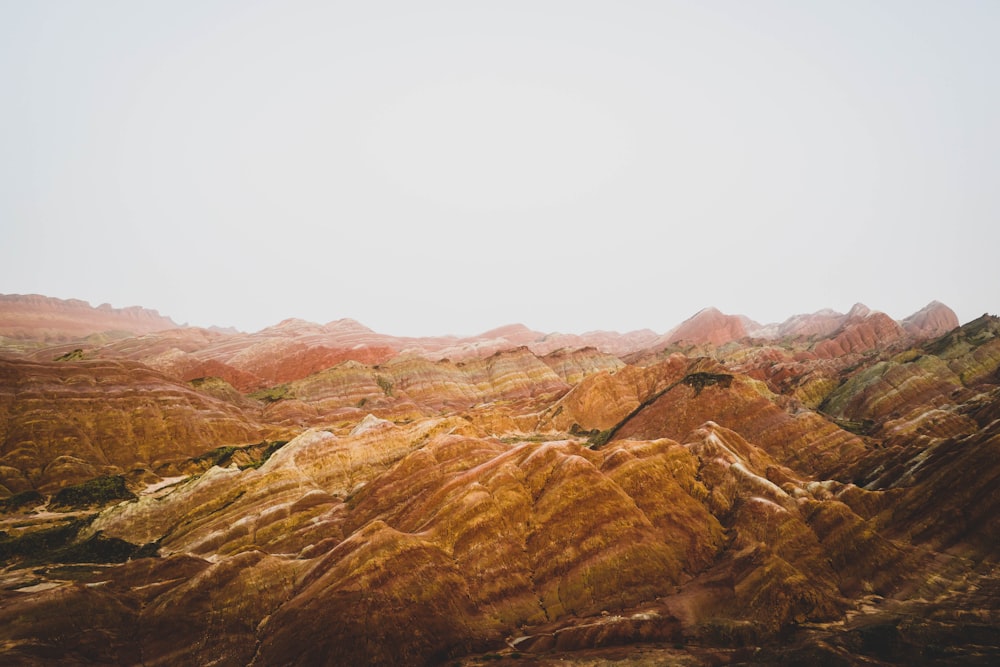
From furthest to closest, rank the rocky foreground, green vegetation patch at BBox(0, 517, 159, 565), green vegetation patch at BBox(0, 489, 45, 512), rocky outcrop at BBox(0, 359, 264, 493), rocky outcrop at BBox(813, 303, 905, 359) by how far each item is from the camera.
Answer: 1. rocky outcrop at BBox(813, 303, 905, 359)
2. rocky outcrop at BBox(0, 359, 264, 493)
3. green vegetation patch at BBox(0, 489, 45, 512)
4. green vegetation patch at BBox(0, 517, 159, 565)
5. the rocky foreground

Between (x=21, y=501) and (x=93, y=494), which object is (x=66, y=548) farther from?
(x=21, y=501)

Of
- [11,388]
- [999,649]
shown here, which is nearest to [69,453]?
[11,388]

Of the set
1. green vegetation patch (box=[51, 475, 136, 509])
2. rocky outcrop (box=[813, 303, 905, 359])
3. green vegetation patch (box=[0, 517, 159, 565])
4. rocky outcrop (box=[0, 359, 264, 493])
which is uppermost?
rocky outcrop (box=[813, 303, 905, 359])

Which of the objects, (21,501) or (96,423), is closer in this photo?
(21,501)

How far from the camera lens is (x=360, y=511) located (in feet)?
170

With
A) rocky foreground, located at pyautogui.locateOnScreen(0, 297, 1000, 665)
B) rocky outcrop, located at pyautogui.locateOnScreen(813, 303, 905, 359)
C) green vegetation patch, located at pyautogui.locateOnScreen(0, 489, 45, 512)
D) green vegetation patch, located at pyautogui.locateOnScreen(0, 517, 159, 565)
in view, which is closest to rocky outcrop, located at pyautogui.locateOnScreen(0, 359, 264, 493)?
rocky foreground, located at pyautogui.locateOnScreen(0, 297, 1000, 665)

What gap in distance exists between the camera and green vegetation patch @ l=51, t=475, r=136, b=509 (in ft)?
215

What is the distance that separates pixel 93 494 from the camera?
6675 cm

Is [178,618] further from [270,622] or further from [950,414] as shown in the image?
[950,414]

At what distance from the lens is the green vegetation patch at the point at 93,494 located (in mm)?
65438

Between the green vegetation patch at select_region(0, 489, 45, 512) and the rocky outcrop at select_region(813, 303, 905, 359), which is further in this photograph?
the rocky outcrop at select_region(813, 303, 905, 359)

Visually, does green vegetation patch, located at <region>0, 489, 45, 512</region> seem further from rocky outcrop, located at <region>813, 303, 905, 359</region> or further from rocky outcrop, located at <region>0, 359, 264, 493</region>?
rocky outcrop, located at <region>813, 303, 905, 359</region>

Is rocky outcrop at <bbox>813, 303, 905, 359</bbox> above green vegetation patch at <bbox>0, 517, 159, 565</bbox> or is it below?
above

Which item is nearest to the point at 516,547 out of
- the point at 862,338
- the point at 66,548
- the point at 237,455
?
the point at 66,548
